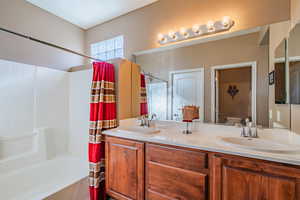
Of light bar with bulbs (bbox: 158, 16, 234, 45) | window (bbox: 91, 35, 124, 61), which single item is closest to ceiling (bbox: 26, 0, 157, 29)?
window (bbox: 91, 35, 124, 61)

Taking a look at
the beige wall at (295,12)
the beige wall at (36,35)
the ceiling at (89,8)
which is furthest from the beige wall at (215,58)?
the beige wall at (36,35)

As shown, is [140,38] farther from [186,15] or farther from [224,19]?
[224,19]

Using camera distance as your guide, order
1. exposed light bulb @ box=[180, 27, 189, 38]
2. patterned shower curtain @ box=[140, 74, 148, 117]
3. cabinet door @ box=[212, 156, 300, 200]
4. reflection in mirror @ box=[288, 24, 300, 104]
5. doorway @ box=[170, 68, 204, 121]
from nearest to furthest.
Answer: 1. cabinet door @ box=[212, 156, 300, 200]
2. reflection in mirror @ box=[288, 24, 300, 104]
3. doorway @ box=[170, 68, 204, 121]
4. exposed light bulb @ box=[180, 27, 189, 38]
5. patterned shower curtain @ box=[140, 74, 148, 117]

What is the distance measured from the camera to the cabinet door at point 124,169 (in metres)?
1.54

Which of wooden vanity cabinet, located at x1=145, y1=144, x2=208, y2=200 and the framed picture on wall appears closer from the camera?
wooden vanity cabinet, located at x1=145, y1=144, x2=208, y2=200

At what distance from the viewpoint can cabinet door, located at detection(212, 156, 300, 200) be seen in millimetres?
946

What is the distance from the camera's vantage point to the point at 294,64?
1348mm

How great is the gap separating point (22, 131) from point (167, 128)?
215 cm

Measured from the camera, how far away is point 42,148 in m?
2.42

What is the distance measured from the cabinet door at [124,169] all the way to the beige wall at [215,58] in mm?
948

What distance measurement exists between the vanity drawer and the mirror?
65 cm

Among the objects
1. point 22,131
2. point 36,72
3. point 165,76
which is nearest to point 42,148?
point 22,131

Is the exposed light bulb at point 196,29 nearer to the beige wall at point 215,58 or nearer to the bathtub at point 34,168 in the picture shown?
the beige wall at point 215,58

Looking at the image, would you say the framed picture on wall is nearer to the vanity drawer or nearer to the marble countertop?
the marble countertop
